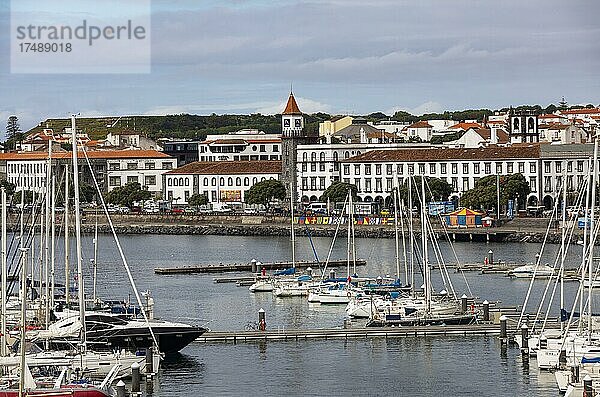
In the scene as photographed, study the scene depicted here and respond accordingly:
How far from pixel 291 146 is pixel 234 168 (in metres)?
3.82

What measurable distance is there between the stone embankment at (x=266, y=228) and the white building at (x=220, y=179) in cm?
544

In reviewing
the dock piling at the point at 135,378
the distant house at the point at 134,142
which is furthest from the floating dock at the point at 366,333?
the distant house at the point at 134,142

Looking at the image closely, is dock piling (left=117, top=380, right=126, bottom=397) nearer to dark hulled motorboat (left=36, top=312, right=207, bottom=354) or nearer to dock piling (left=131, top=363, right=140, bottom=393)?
dock piling (left=131, top=363, right=140, bottom=393)

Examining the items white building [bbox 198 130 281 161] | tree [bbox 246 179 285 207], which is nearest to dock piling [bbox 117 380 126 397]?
tree [bbox 246 179 285 207]

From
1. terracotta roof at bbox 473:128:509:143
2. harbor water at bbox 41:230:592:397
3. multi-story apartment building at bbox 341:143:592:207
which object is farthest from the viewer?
terracotta roof at bbox 473:128:509:143

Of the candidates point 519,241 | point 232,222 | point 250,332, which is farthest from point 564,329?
point 232,222

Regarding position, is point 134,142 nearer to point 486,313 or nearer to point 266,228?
point 266,228

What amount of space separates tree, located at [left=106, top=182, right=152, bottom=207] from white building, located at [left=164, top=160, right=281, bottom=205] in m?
1.70

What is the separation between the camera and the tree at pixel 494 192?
196 ft

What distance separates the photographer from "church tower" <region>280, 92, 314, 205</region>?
70.9 meters

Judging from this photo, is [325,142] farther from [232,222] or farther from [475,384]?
[475,384]

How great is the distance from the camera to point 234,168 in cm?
7356

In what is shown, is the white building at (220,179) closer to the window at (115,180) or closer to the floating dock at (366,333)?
the window at (115,180)

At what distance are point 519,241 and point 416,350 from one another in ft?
99.0
